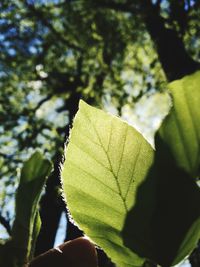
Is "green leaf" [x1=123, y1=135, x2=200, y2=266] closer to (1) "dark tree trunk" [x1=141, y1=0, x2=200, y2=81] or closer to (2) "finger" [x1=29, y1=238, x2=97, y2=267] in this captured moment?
(2) "finger" [x1=29, y1=238, x2=97, y2=267]

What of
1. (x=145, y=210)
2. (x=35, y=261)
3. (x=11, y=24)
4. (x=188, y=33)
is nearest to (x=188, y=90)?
(x=145, y=210)

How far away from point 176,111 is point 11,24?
12.0m

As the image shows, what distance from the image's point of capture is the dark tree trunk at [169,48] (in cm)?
775

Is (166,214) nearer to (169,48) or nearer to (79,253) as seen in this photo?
(79,253)

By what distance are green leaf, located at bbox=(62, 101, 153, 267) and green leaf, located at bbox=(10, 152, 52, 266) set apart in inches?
1.6

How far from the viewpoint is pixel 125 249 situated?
0.44m

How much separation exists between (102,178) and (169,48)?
845 centimetres

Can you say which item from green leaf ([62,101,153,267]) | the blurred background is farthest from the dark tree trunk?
green leaf ([62,101,153,267])

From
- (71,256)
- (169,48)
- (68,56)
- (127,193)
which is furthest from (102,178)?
(68,56)

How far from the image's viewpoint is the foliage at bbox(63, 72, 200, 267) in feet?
1.28

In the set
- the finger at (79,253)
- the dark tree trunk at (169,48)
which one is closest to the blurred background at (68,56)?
the dark tree trunk at (169,48)

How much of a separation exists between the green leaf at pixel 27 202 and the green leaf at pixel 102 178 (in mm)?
39

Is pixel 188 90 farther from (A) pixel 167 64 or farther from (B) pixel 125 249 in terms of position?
(A) pixel 167 64

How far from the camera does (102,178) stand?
1.45 feet
